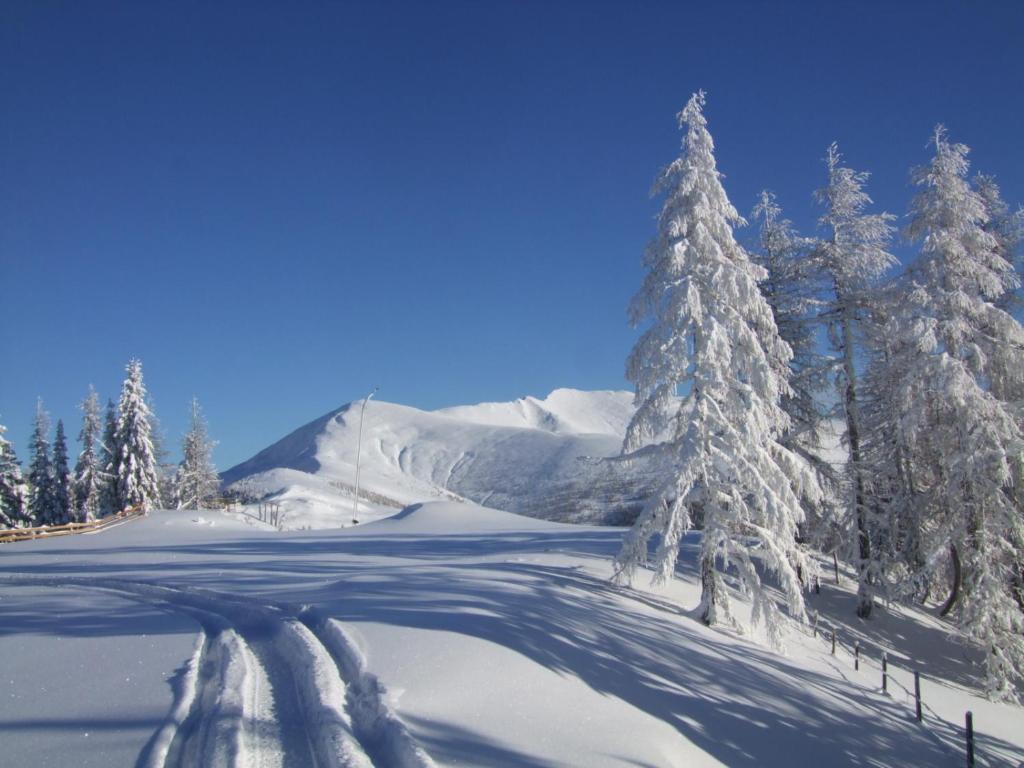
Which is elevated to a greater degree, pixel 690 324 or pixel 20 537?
pixel 690 324

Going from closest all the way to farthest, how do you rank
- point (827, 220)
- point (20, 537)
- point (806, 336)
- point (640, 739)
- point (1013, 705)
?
point (640, 739)
point (1013, 705)
point (827, 220)
point (806, 336)
point (20, 537)

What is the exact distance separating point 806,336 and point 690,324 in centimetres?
919

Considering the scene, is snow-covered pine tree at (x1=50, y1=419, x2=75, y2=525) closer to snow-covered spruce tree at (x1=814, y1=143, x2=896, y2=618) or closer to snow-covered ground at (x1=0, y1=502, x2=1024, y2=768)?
snow-covered ground at (x1=0, y1=502, x2=1024, y2=768)

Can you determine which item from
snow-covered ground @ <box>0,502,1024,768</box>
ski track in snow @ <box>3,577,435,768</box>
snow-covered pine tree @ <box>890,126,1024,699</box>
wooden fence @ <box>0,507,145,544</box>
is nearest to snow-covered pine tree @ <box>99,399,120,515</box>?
wooden fence @ <box>0,507,145,544</box>

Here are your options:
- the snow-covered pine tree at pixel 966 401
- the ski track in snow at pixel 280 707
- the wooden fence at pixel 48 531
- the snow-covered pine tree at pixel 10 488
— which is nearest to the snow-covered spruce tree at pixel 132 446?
the snow-covered pine tree at pixel 10 488

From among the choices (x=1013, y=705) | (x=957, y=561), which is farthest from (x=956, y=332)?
(x=1013, y=705)

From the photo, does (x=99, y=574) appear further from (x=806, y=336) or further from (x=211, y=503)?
(x=211, y=503)

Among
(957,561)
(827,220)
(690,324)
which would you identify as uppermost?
(827,220)

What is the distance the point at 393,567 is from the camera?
15.7 m

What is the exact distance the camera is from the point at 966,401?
1623 cm

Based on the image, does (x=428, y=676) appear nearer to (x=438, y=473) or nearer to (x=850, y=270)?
(x=850, y=270)

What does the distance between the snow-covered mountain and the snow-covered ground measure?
44.9 metres

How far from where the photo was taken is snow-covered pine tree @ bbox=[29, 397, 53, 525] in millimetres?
47625

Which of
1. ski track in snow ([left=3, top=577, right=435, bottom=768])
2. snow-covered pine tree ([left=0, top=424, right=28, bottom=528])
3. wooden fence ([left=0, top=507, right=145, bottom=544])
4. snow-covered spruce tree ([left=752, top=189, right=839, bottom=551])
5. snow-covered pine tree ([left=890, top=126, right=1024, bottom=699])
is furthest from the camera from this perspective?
snow-covered pine tree ([left=0, top=424, right=28, bottom=528])
